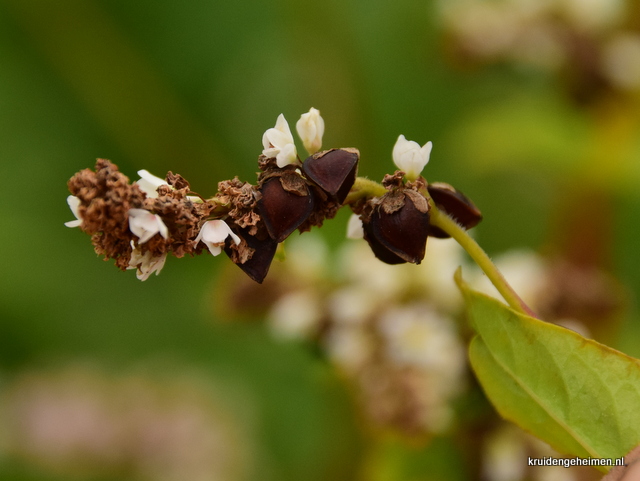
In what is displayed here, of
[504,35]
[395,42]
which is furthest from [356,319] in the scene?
[395,42]

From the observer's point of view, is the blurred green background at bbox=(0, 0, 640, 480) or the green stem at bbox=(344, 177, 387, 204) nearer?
the green stem at bbox=(344, 177, 387, 204)

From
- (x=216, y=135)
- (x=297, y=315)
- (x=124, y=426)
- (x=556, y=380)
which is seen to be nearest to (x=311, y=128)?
(x=556, y=380)

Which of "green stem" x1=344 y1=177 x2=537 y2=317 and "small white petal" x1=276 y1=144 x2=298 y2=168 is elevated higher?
"small white petal" x1=276 y1=144 x2=298 y2=168

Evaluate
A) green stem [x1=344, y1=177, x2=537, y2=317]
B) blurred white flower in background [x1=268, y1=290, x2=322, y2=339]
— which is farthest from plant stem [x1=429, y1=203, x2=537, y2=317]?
blurred white flower in background [x1=268, y1=290, x2=322, y2=339]

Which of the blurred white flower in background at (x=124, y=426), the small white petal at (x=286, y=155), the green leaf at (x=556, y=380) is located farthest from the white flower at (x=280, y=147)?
the blurred white flower in background at (x=124, y=426)

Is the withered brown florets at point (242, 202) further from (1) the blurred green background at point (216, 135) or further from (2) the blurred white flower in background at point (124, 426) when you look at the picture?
(2) the blurred white flower in background at point (124, 426)

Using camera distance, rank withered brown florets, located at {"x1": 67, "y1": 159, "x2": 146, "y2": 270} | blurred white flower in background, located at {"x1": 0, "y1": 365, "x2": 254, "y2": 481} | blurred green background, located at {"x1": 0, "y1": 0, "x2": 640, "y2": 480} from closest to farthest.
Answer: withered brown florets, located at {"x1": 67, "y1": 159, "x2": 146, "y2": 270}
blurred white flower in background, located at {"x1": 0, "y1": 365, "x2": 254, "y2": 481}
blurred green background, located at {"x1": 0, "y1": 0, "x2": 640, "y2": 480}

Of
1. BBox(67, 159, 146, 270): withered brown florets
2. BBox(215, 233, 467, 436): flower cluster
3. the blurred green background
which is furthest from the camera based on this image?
the blurred green background

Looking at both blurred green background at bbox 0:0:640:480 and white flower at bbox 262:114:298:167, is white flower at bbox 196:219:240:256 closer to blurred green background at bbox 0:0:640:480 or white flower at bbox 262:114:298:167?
white flower at bbox 262:114:298:167
